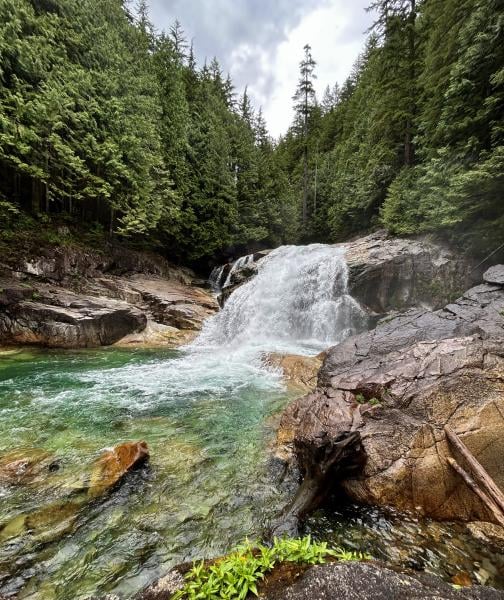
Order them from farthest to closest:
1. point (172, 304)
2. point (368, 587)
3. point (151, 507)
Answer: point (172, 304) → point (151, 507) → point (368, 587)

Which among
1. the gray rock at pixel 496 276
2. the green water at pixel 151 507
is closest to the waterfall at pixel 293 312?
the gray rock at pixel 496 276

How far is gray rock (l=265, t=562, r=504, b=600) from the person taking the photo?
179 cm

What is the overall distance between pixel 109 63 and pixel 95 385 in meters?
19.6

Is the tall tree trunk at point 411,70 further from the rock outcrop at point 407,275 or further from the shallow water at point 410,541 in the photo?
the shallow water at point 410,541

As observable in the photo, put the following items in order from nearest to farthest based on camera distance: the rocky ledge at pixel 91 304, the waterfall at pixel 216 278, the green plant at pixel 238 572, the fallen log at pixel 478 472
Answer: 1. the green plant at pixel 238 572
2. the fallen log at pixel 478 472
3. the rocky ledge at pixel 91 304
4. the waterfall at pixel 216 278

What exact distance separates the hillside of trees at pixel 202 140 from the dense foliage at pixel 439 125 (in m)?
0.06

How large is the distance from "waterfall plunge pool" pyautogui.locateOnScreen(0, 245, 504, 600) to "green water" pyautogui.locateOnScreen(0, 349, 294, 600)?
0.02m

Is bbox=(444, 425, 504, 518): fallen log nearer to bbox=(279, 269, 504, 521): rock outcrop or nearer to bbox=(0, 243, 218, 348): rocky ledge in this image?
bbox=(279, 269, 504, 521): rock outcrop

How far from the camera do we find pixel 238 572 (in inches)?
83.0

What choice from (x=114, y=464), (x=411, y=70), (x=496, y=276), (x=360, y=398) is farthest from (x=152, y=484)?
(x=411, y=70)

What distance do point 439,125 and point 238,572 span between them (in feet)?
55.5

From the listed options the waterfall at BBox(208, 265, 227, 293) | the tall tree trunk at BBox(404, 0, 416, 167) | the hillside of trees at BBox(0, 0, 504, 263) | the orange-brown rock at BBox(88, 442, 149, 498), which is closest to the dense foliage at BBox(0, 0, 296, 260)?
the hillside of trees at BBox(0, 0, 504, 263)

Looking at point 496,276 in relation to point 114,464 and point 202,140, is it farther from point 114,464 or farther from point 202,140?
point 202,140

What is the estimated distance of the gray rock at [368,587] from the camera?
1.79 metres
